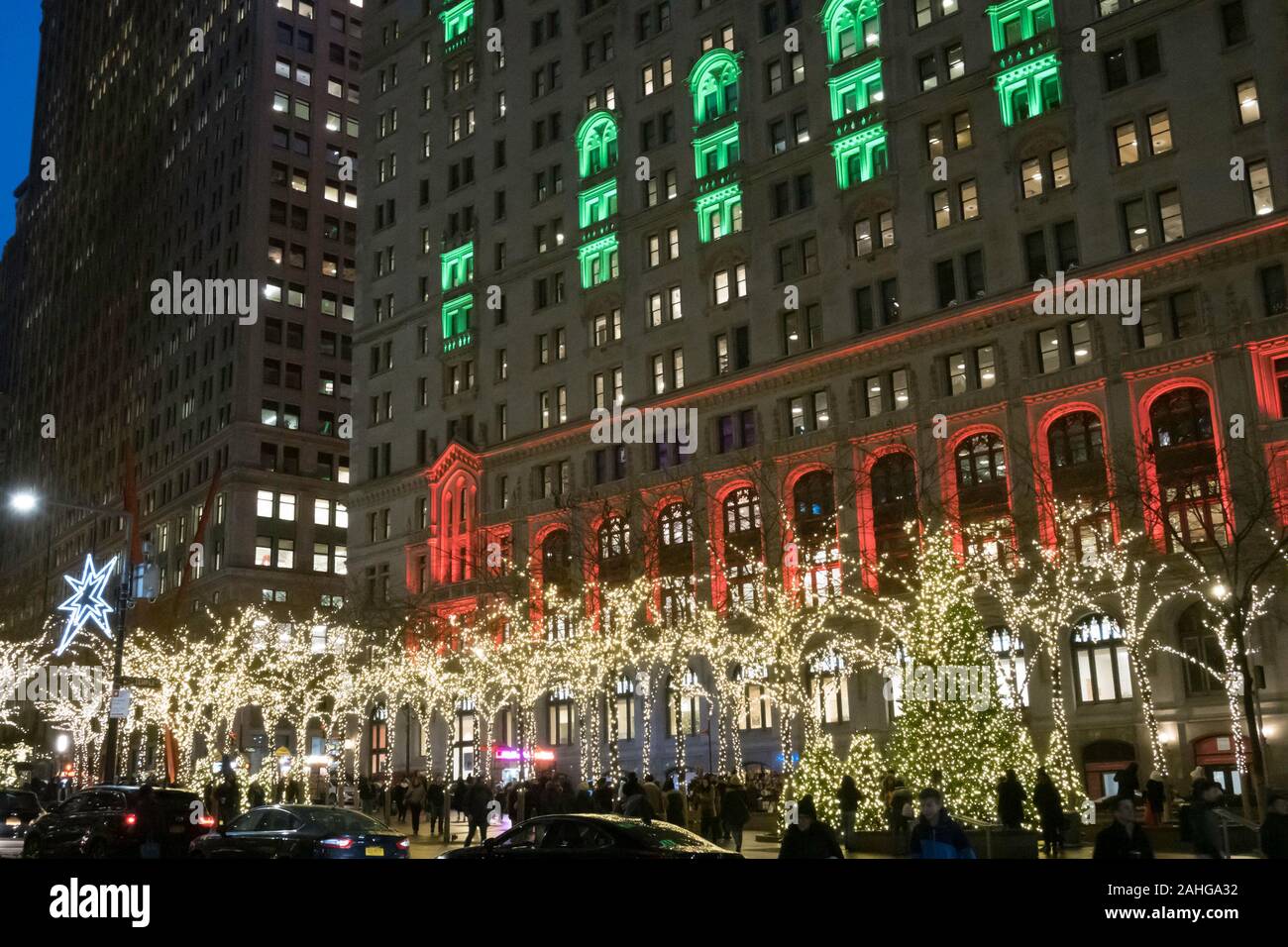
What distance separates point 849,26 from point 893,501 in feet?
76.0

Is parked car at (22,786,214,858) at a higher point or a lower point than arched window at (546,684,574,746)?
lower

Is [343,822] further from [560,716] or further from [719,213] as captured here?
→ [719,213]

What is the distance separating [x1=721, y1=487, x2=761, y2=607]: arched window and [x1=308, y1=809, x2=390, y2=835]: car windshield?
3022 cm

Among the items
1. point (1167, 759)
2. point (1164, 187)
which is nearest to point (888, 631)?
point (1167, 759)

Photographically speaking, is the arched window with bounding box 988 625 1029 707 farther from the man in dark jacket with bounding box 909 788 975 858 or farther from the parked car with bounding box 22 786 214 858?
the man in dark jacket with bounding box 909 788 975 858

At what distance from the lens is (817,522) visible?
5188 cm

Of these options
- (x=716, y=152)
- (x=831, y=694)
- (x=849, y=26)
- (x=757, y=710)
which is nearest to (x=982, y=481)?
(x=831, y=694)

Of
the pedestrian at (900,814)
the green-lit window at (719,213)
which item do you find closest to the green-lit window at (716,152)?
the green-lit window at (719,213)

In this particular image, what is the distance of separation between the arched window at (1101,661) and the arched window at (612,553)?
18.2 meters

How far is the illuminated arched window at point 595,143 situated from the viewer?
213 ft

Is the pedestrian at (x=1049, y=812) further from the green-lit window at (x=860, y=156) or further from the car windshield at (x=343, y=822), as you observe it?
the green-lit window at (x=860, y=156)

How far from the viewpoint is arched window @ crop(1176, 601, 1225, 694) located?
41.5 m

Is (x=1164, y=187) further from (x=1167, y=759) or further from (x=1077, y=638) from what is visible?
(x=1167, y=759)

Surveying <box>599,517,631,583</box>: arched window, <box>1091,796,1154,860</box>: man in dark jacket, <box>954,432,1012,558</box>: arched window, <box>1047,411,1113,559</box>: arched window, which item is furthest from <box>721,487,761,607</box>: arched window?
<box>1091,796,1154,860</box>: man in dark jacket
